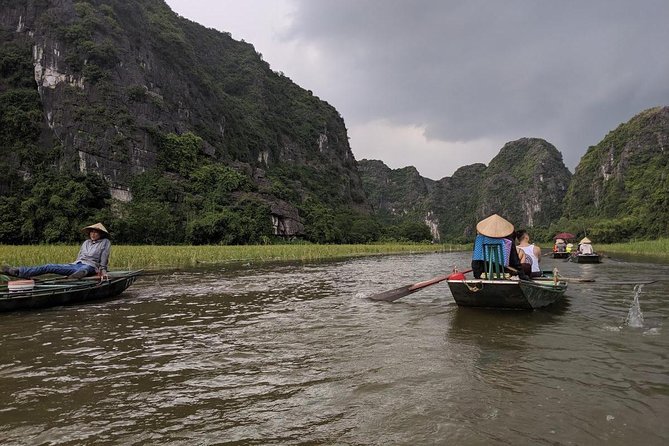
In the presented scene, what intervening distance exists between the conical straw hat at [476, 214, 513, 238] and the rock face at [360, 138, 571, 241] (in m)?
100

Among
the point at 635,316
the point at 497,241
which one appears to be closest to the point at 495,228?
the point at 497,241

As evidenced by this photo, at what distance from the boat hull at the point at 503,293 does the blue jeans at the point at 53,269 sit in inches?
292

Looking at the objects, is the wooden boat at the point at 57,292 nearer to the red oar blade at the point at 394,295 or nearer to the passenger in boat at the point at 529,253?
the red oar blade at the point at 394,295

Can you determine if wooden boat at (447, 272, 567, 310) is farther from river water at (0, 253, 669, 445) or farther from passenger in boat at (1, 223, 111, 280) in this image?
passenger in boat at (1, 223, 111, 280)

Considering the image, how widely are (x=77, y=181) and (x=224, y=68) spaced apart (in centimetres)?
5758

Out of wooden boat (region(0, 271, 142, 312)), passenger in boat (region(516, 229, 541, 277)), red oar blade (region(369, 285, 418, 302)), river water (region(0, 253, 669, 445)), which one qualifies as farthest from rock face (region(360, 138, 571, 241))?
river water (region(0, 253, 669, 445))

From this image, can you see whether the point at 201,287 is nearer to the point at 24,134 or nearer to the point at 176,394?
the point at 176,394

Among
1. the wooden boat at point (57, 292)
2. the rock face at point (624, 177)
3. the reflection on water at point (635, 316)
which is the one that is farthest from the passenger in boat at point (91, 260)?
the rock face at point (624, 177)

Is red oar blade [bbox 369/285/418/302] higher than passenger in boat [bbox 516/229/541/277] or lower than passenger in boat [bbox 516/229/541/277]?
lower

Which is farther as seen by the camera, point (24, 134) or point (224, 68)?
point (224, 68)

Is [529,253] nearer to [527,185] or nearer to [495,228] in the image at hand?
[495,228]

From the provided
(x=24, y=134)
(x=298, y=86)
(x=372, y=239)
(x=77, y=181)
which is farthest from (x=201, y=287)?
(x=298, y=86)

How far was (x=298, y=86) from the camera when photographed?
104125mm

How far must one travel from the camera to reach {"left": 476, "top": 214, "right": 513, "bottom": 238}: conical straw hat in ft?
23.0
